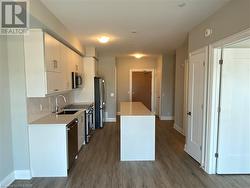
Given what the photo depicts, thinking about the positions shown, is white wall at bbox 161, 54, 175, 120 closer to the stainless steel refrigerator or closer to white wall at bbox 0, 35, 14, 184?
the stainless steel refrigerator

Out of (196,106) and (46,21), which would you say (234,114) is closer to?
(196,106)

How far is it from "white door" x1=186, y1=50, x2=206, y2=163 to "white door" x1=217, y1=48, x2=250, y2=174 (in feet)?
1.35

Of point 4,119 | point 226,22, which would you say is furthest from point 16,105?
point 226,22

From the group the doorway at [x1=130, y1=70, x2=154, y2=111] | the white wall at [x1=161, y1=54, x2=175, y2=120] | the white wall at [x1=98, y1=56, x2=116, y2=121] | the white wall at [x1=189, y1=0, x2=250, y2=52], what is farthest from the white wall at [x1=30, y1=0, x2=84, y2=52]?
the doorway at [x1=130, y1=70, x2=154, y2=111]

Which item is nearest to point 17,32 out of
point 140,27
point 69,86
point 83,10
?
point 83,10

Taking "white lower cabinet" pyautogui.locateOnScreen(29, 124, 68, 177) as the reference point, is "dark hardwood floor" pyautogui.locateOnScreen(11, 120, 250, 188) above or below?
below

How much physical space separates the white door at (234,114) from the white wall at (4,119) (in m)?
3.45

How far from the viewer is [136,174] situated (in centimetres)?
334

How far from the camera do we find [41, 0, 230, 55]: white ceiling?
2.78 m

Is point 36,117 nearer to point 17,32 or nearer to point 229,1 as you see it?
point 17,32

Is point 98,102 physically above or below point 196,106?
below

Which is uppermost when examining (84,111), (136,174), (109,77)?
(109,77)

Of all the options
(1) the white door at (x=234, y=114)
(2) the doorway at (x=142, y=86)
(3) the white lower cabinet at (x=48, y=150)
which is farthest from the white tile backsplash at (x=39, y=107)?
(2) the doorway at (x=142, y=86)

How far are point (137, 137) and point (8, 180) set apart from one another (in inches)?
90.6
